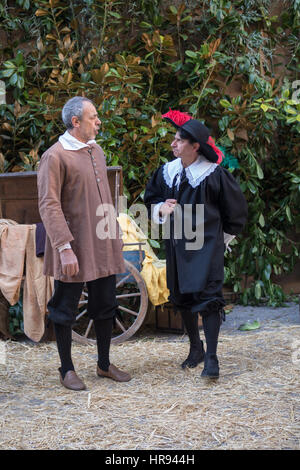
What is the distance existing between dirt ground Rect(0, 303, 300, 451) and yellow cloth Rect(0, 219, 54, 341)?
249mm

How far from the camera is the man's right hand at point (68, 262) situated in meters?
3.08

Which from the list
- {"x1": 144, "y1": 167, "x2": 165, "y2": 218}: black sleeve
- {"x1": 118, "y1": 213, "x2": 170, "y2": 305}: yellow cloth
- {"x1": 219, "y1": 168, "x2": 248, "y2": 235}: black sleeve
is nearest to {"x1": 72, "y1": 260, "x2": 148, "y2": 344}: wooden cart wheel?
{"x1": 118, "y1": 213, "x2": 170, "y2": 305}: yellow cloth

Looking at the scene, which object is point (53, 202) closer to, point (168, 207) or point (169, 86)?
point (168, 207)

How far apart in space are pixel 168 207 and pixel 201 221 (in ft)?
0.65

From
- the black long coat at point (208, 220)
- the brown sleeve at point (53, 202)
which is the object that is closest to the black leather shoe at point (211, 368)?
the black long coat at point (208, 220)

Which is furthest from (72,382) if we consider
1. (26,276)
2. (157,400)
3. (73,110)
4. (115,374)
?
(73,110)

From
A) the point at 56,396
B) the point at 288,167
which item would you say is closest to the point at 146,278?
the point at 56,396

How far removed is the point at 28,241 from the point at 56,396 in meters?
1.42

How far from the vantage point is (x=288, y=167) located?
6023 millimetres

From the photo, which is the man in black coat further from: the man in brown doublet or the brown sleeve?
the brown sleeve

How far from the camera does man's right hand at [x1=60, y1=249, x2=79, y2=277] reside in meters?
3.08

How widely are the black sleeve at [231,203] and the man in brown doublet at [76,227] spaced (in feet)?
2.03

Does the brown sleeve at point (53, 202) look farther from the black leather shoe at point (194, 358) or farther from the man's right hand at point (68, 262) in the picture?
the black leather shoe at point (194, 358)

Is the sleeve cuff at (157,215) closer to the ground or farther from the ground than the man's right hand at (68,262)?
farther from the ground
